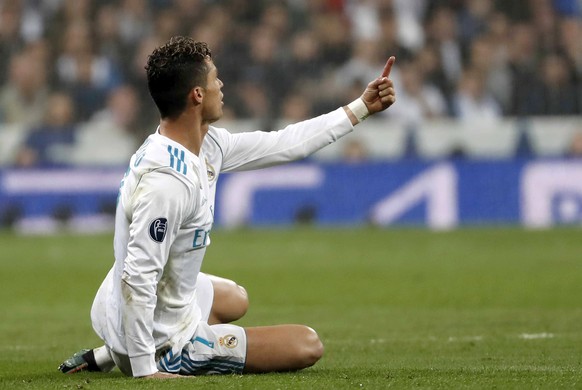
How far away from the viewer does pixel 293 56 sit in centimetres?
1972

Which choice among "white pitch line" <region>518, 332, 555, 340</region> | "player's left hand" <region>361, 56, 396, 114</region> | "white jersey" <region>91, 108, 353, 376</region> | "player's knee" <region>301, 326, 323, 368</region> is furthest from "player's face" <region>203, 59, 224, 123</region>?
"white pitch line" <region>518, 332, 555, 340</region>

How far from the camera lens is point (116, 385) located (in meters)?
5.81

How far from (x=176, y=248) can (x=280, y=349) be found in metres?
0.74

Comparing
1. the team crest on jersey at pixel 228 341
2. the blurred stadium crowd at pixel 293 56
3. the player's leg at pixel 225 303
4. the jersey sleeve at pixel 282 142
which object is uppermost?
the blurred stadium crowd at pixel 293 56

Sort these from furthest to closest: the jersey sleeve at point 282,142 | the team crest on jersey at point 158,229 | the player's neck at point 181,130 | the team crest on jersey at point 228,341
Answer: the jersey sleeve at point 282,142
the team crest on jersey at point 228,341
the player's neck at point 181,130
the team crest on jersey at point 158,229

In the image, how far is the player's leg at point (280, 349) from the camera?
623 cm

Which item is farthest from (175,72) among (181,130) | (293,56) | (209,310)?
(293,56)

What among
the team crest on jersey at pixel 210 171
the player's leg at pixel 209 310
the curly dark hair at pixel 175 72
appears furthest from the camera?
the player's leg at pixel 209 310

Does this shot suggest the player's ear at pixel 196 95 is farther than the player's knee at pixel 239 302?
No

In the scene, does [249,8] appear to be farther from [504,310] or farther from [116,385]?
[116,385]

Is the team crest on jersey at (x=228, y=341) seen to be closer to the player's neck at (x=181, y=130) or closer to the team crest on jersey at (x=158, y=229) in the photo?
the team crest on jersey at (x=158, y=229)

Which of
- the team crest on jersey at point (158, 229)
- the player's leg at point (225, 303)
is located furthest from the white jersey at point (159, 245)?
the player's leg at point (225, 303)

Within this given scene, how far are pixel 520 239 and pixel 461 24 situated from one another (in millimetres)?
5672

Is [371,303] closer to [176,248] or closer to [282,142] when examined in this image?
[282,142]
